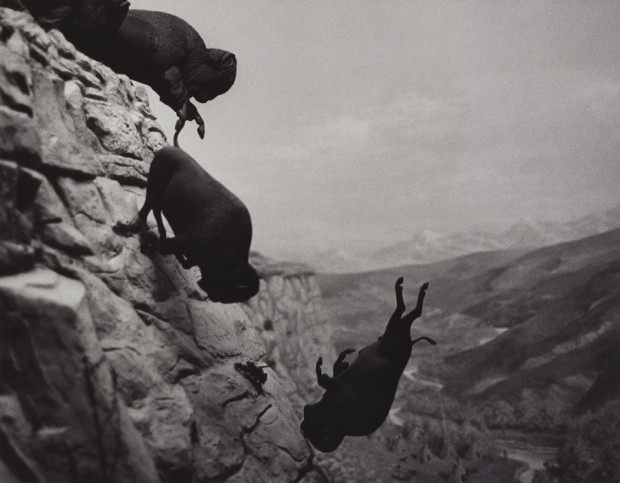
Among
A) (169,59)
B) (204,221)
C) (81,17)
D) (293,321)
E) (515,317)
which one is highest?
(81,17)

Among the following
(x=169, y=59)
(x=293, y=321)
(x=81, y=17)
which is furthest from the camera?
(x=293, y=321)

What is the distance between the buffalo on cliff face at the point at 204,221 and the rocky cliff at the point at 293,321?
11983 mm

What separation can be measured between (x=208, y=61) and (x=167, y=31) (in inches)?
20.7

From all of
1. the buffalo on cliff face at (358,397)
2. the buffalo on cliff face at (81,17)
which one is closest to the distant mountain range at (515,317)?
the buffalo on cliff face at (358,397)

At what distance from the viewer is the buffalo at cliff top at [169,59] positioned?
4641mm

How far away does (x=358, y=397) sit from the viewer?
4168 millimetres

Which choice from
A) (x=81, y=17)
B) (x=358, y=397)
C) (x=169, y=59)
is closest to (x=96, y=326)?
(x=358, y=397)

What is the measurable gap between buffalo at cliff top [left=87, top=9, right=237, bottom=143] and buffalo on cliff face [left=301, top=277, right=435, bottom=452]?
2.85 m

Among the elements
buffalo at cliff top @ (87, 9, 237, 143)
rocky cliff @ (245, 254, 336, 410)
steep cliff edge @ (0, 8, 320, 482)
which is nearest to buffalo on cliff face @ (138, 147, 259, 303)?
steep cliff edge @ (0, 8, 320, 482)

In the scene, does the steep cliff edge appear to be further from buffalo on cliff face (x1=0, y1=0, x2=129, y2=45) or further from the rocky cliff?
the rocky cliff

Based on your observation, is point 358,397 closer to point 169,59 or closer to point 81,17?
point 169,59

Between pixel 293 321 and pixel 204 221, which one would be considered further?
pixel 293 321

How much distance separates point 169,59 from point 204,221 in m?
2.41

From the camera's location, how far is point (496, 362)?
20656mm
